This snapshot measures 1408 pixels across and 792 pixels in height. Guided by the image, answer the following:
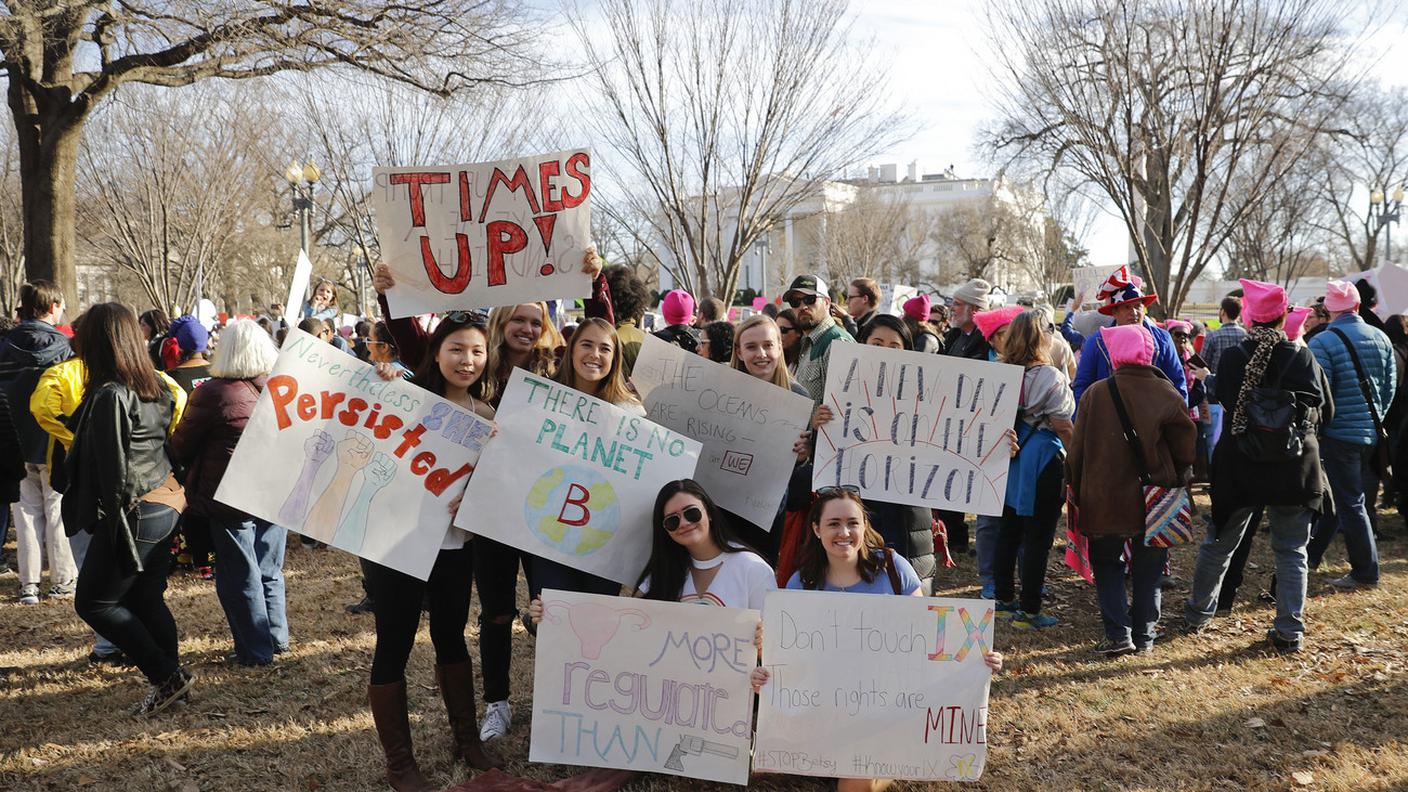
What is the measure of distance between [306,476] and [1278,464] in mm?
5165

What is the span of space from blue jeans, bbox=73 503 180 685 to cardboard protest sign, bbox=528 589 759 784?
2314 mm

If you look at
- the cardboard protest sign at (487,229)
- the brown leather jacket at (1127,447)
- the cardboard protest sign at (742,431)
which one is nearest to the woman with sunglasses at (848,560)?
the cardboard protest sign at (742,431)

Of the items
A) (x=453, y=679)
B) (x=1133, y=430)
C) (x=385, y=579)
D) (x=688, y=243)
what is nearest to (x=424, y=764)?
(x=453, y=679)

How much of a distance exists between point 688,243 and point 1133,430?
39.7 ft

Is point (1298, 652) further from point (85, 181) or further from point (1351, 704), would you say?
point (85, 181)

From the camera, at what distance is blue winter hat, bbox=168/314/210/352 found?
7.75m

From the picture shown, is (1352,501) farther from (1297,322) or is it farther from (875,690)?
(875,690)

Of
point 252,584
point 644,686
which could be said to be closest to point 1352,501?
point 644,686

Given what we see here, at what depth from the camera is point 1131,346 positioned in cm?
563

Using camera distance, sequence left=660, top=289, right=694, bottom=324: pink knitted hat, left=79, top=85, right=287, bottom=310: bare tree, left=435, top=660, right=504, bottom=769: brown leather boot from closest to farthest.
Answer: left=435, top=660, right=504, bottom=769: brown leather boot, left=660, top=289, right=694, bottom=324: pink knitted hat, left=79, top=85, right=287, bottom=310: bare tree

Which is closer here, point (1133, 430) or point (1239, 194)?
point (1133, 430)

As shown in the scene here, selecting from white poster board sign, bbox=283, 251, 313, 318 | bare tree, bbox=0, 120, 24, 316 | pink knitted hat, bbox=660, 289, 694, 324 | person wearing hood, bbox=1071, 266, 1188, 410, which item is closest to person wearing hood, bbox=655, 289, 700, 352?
pink knitted hat, bbox=660, 289, 694, 324

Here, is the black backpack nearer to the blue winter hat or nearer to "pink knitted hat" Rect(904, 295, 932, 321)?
"pink knitted hat" Rect(904, 295, 932, 321)

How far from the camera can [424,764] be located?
4523 mm
